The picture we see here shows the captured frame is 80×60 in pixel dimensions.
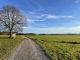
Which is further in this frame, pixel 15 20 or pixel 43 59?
pixel 15 20

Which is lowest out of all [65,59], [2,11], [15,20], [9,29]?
[65,59]

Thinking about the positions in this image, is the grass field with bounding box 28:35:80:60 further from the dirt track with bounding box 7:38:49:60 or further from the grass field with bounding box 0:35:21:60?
the grass field with bounding box 0:35:21:60

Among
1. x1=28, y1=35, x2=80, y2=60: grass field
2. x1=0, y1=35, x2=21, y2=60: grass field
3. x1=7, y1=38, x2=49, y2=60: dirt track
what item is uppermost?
x1=0, y1=35, x2=21, y2=60: grass field

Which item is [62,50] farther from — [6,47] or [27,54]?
[6,47]

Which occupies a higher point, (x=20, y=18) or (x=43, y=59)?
(x=20, y=18)

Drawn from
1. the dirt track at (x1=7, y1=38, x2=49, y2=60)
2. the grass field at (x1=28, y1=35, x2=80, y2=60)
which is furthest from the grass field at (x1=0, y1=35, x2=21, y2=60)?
the grass field at (x1=28, y1=35, x2=80, y2=60)

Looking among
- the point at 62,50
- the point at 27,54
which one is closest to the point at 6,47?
the point at 27,54

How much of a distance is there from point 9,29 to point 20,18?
634cm

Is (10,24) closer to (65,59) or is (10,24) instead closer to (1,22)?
(1,22)

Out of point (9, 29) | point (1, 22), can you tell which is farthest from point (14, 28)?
point (1, 22)

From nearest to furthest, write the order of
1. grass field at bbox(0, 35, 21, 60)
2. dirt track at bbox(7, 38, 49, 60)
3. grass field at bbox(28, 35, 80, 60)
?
1. dirt track at bbox(7, 38, 49, 60)
2. grass field at bbox(28, 35, 80, 60)
3. grass field at bbox(0, 35, 21, 60)

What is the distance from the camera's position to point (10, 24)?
57.1m

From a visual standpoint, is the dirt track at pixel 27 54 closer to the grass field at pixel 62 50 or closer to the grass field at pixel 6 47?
the grass field at pixel 6 47

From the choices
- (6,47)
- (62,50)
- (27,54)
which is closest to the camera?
(27,54)
